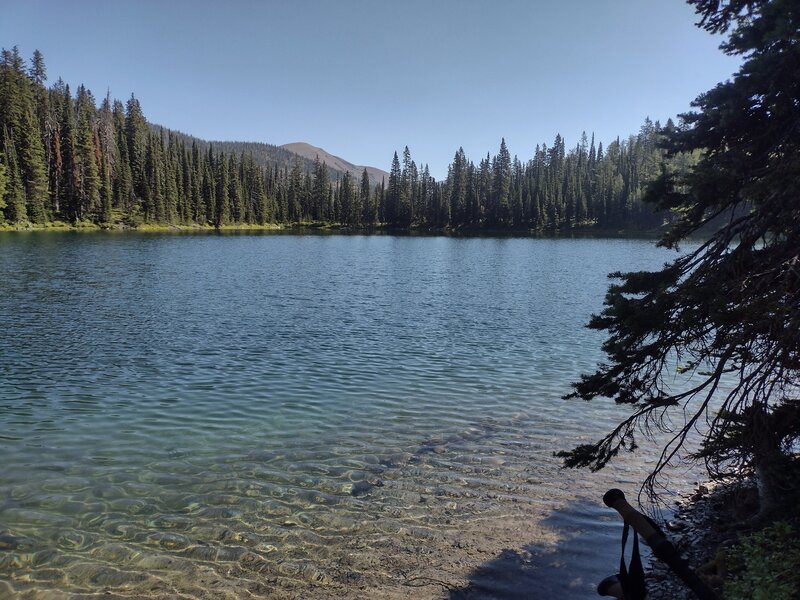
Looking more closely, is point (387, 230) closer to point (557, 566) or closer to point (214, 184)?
point (214, 184)

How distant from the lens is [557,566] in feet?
23.7

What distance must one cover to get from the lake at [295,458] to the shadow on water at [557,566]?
31 mm

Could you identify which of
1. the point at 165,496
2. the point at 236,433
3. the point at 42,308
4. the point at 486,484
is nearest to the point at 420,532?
the point at 486,484

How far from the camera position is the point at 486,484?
387 inches

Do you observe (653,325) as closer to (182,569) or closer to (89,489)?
(182,569)

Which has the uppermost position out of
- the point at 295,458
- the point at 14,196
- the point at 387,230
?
the point at 14,196

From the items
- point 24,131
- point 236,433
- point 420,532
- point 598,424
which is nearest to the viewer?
point 420,532

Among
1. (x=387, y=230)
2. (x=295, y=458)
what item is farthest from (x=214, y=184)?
(x=295, y=458)

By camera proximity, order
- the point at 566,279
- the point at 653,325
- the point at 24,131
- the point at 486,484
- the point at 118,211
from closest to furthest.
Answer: the point at 653,325
the point at 486,484
the point at 566,279
the point at 24,131
the point at 118,211

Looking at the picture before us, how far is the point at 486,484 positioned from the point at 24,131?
380 ft

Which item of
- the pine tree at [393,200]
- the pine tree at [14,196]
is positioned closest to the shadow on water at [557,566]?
the pine tree at [14,196]

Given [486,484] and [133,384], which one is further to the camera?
[133,384]

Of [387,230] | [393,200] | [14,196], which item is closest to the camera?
[14,196]

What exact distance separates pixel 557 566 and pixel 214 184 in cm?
14615
